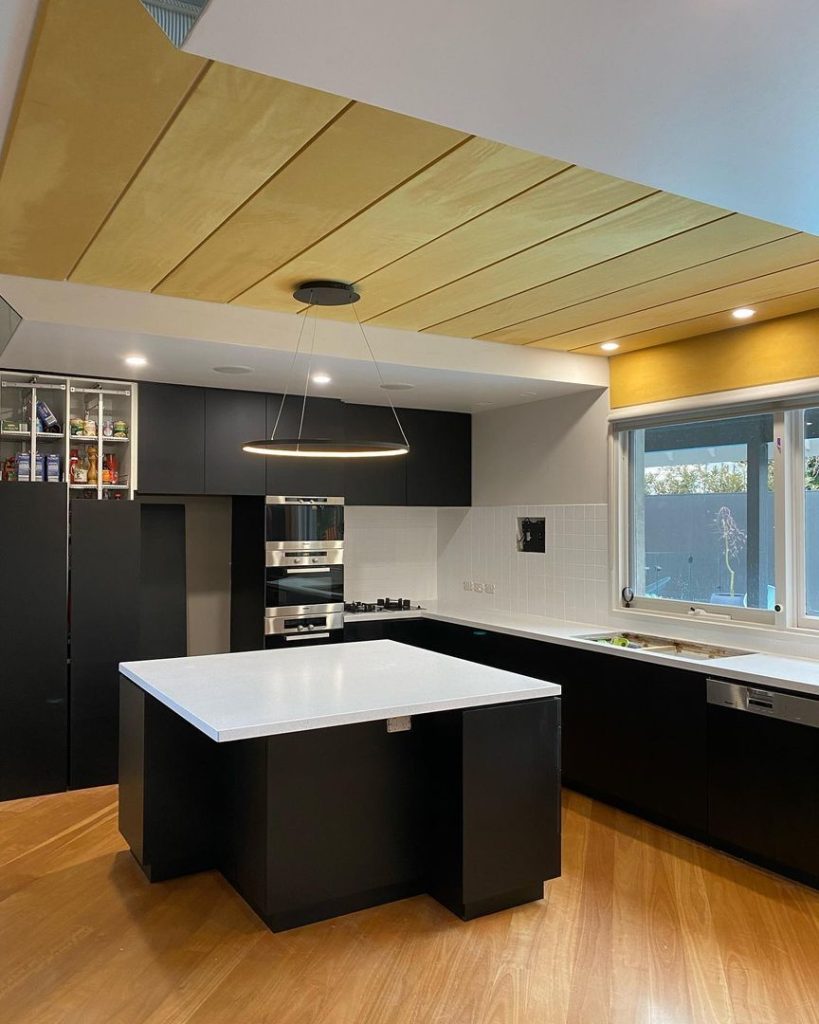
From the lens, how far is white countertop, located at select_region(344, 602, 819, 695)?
3.48 m

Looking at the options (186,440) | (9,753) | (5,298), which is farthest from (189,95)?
(9,753)

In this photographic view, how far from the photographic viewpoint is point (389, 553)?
6434mm

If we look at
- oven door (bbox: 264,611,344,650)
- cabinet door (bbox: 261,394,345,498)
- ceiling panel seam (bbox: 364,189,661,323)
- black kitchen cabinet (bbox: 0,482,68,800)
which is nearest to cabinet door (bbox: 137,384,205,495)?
cabinet door (bbox: 261,394,345,498)

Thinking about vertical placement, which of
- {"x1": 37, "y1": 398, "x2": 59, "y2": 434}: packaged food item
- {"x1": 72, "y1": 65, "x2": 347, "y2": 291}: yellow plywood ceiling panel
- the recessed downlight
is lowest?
{"x1": 37, "y1": 398, "x2": 59, "y2": 434}: packaged food item

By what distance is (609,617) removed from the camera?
4.96 metres

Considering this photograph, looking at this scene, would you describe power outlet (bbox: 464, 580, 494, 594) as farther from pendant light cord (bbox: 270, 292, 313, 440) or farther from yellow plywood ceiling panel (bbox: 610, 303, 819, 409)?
pendant light cord (bbox: 270, 292, 313, 440)

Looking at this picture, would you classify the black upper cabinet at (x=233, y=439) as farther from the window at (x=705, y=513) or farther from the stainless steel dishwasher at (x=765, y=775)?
the stainless steel dishwasher at (x=765, y=775)

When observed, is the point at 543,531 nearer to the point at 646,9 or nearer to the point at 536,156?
the point at 536,156

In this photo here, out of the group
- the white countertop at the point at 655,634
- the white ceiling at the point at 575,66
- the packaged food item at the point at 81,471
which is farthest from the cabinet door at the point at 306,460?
the white ceiling at the point at 575,66

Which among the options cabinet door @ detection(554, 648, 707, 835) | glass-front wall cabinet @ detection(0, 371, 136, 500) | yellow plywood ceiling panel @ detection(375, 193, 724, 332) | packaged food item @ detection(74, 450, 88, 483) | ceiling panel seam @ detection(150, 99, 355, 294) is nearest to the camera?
ceiling panel seam @ detection(150, 99, 355, 294)

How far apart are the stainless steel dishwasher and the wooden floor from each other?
5.4 inches

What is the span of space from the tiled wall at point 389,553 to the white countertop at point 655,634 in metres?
0.44

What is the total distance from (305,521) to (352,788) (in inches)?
99.6

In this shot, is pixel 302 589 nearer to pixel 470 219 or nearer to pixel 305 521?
pixel 305 521
